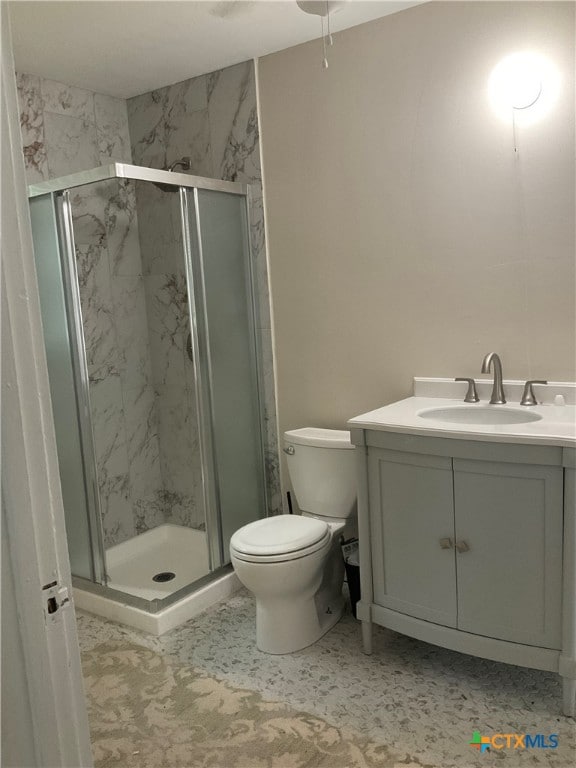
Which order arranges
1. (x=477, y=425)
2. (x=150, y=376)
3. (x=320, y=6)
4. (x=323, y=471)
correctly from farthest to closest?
1. (x=150, y=376)
2. (x=323, y=471)
3. (x=320, y=6)
4. (x=477, y=425)

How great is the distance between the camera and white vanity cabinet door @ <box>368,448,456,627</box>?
2.16m

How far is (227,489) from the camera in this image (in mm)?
3078

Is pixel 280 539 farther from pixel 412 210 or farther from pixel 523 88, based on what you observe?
pixel 523 88

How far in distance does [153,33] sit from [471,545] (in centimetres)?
232

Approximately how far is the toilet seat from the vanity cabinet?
8.1 inches

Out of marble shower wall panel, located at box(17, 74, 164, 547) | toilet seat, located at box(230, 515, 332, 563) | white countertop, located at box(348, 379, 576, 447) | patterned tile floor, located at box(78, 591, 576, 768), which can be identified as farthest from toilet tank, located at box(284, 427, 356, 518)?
marble shower wall panel, located at box(17, 74, 164, 547)

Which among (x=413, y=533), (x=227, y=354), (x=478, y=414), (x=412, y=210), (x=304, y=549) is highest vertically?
(x=412, y=210)

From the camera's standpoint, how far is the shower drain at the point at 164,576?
126 inches

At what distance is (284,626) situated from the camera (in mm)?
2480

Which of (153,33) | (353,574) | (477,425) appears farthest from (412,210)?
(353,574)

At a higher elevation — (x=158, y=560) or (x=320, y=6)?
(x=320, y=6)

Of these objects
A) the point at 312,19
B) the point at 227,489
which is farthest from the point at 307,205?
the point at 227,489

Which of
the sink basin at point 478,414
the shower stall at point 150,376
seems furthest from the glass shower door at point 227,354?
the sink basin at point 478,414

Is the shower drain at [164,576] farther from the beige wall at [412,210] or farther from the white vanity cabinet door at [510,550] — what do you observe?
the white vanity cabinet door at [510,550]
